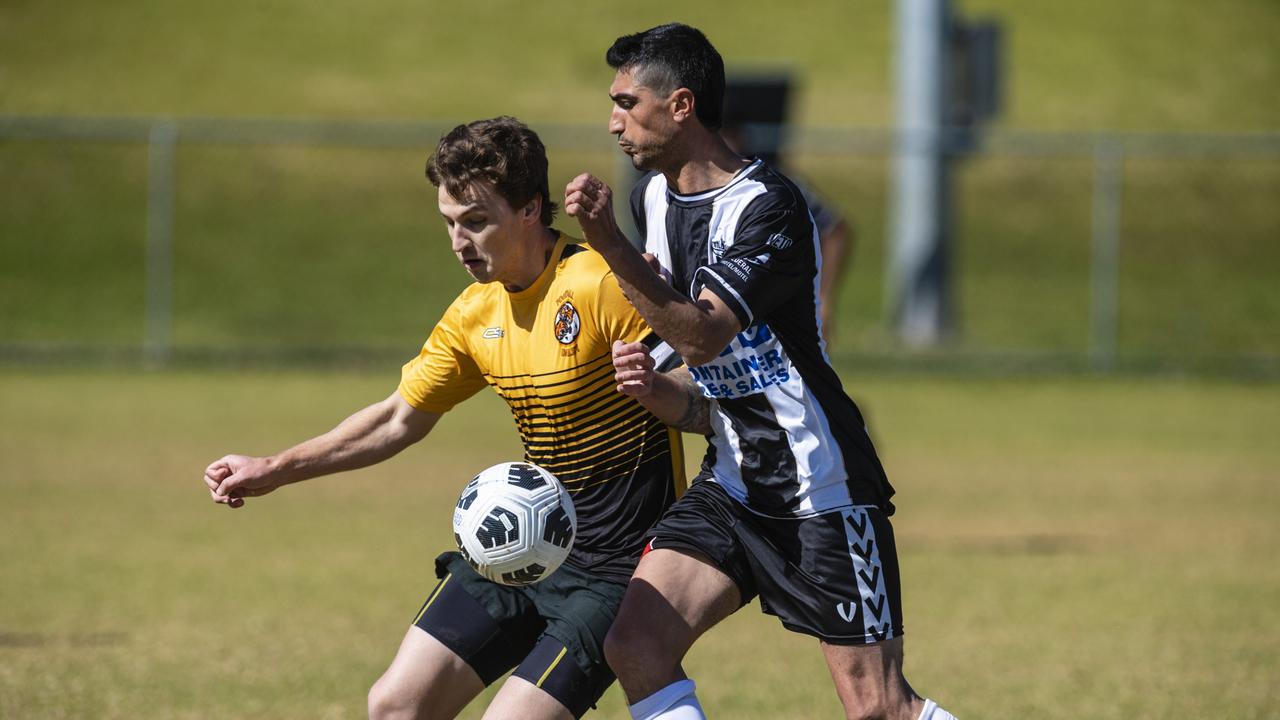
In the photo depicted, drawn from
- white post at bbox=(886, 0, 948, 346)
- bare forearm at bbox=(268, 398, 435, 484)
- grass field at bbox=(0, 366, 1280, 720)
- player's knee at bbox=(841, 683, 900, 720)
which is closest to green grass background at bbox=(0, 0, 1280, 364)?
white post at bbox=(886, 0, 948, 346)

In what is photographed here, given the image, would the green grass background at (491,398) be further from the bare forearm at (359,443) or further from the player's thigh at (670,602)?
the player's thigh at (670,602)

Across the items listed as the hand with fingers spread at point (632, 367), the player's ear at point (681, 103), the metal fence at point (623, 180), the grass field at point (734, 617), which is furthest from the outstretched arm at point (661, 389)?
the metal fence at point (623, 180)

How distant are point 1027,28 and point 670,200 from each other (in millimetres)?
39778

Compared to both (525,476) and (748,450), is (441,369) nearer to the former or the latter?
(525,476)

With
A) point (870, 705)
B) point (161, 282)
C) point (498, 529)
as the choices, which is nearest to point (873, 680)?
point (870, 705)

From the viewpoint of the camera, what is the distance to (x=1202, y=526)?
10680mm

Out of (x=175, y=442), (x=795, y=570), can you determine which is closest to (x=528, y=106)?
(x=175, y=442)

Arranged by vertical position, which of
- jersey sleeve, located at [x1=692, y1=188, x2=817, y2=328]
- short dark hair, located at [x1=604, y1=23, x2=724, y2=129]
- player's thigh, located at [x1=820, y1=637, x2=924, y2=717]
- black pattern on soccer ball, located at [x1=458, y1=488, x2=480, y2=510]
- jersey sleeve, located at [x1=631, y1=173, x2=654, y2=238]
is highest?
short dark hair, located at [x1=604, y1=23, x2=724, y2=129]

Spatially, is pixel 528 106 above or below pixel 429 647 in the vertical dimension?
above

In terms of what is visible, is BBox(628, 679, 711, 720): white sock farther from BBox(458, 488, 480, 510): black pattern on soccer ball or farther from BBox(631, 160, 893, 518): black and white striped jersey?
BBox(458, 488, 480, 510): black pattern on soccer ball

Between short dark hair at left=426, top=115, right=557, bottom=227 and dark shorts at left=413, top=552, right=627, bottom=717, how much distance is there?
105 centimetres

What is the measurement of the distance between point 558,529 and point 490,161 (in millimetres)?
970

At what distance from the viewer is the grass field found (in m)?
6.56

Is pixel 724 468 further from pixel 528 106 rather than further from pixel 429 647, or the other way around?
pixel 528 106
